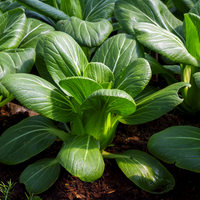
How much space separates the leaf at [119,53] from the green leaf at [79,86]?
0.36 m

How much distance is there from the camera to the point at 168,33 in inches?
72.2

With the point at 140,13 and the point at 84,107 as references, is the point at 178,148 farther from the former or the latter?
the point at 140,13

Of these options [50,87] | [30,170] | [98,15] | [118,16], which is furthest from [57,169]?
[98,15]

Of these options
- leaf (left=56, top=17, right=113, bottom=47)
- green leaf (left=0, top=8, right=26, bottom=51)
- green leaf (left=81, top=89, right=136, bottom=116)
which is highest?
green leaf (left=0, top=8, right=26, bottom=51)

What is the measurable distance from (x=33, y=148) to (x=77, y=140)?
0.39 m

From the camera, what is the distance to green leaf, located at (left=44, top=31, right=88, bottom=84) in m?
1.53

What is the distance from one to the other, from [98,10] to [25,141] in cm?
161

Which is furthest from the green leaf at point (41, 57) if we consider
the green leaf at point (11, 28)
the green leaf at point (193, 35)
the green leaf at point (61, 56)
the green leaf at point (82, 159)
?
the green leaf at point (193, 35)

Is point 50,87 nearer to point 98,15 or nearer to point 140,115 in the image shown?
point 140,115

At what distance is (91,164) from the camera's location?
125 cm

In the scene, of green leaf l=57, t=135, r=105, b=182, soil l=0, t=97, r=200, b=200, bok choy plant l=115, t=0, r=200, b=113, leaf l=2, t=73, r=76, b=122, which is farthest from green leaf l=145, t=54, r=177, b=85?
green leaf l=57, t=135, r=105, b=182

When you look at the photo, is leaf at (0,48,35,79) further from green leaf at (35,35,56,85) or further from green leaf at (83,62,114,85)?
green leaf at (83,62,114,85)

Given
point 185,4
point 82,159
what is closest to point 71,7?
point 185,4

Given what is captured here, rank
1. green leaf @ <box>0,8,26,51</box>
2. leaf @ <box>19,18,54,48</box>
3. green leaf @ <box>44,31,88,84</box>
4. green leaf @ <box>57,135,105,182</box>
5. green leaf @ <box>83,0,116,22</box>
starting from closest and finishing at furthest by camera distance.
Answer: green leaf @ <box>57,135,105,182</box>, green leaf @ <box>44,31,88,84</box>, green leaf @ <box>0,8,26,51</box>, leaf @ <box>19,18,54,48</box>, green leaf @ <box>83,0,116,22</box>
